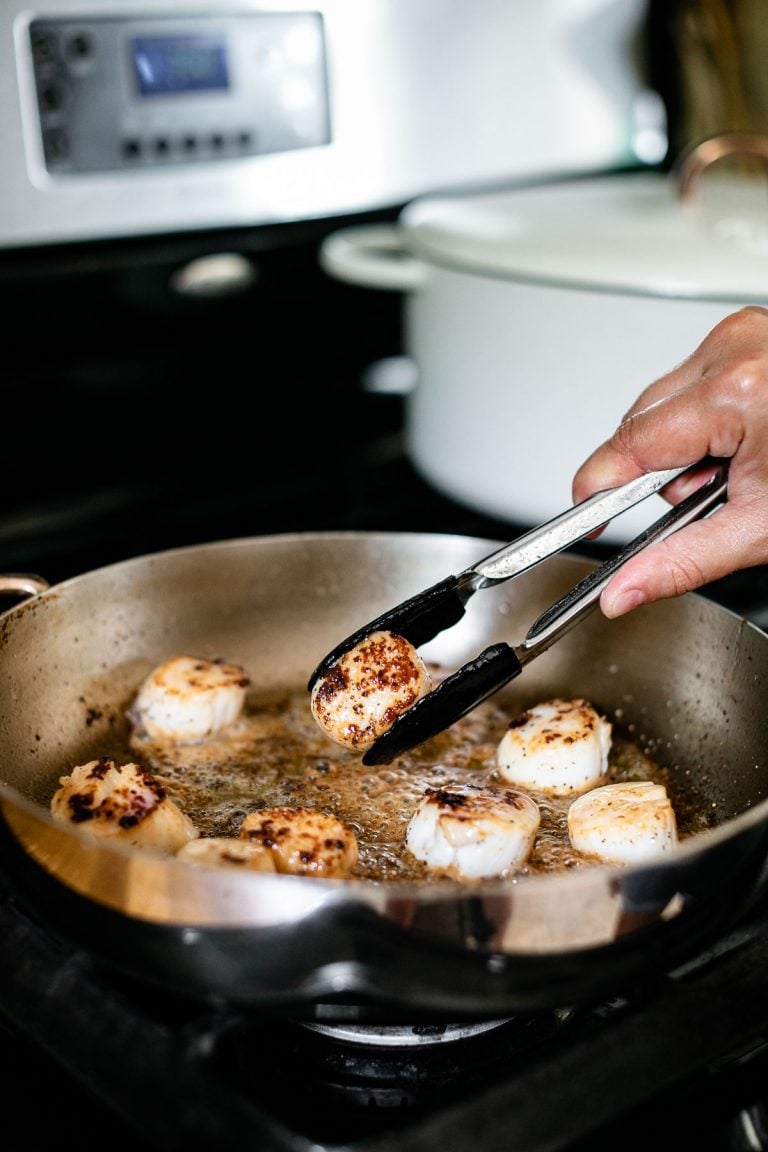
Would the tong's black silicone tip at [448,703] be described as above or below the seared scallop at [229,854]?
above

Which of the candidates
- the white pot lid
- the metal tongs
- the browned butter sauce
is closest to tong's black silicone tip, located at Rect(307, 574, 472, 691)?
the metal tongs

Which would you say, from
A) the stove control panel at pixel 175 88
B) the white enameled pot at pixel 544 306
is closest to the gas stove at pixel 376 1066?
the white enameled pot at pixel 544 306

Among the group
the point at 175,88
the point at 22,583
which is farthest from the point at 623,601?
the point at 175,88

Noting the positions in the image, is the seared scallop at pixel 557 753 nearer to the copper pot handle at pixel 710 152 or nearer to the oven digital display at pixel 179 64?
the copper pot handle at pixel 710 152

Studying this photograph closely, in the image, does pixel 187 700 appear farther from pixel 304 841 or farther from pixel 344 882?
pixel 344 882

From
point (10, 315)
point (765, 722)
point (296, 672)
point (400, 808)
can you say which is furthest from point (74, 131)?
point (765, 722)

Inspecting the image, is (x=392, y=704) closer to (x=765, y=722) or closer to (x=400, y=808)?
(x=400, y=808)

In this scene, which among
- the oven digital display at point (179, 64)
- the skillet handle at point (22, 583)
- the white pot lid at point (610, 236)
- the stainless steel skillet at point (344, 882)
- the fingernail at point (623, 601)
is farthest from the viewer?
the oven digital display at point (179, 64)
